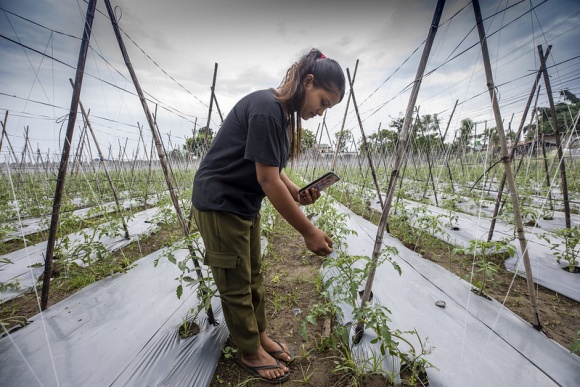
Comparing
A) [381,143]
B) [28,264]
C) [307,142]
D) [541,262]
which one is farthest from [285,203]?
[307,142]

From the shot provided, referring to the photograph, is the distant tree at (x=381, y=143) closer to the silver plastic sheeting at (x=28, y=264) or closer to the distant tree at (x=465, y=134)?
the distant tree at (x=465, y=134)

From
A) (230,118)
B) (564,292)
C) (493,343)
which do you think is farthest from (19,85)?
(564,292)

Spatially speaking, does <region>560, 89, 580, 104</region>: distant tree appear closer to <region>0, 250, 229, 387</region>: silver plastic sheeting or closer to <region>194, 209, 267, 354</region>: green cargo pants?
<region>194, 209, 267, 354</region>: green cargo pants

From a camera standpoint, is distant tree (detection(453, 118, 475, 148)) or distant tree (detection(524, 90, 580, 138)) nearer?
distant tree (detection(524, 90, 580, 138))

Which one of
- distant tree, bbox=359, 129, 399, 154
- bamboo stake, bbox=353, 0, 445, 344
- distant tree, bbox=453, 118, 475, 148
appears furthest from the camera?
distant tree, bbox=359, 129, 399, 154

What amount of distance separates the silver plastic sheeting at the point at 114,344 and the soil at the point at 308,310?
205 millimetres

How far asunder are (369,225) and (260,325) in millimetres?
3143

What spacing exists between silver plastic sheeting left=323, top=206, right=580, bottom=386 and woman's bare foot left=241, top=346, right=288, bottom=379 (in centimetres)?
49

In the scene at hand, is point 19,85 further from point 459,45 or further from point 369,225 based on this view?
point 369,225

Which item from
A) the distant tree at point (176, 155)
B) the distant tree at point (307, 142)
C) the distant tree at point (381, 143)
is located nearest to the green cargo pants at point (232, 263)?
the distant tree at point (307, 142)

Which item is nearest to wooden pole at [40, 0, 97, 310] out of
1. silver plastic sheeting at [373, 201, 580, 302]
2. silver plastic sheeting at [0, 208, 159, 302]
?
silver plastic sheeting at [0, 208, 159, 302]

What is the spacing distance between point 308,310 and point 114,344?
4.74 feet

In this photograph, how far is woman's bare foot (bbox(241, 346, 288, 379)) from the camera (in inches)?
54.7

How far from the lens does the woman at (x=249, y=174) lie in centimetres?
99
